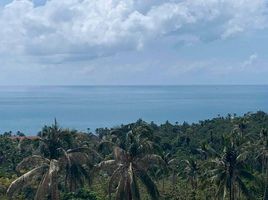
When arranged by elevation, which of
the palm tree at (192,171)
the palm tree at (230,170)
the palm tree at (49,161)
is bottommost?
the palm tree at (192,171)

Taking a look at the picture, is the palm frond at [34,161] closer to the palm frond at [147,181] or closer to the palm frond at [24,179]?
→ the palm frond at [24,179]

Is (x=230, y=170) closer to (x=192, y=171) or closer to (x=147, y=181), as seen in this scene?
(x=147, y=181)

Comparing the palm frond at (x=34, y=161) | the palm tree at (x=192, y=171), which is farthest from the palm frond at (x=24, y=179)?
the palm tree at (x=192, y=171)

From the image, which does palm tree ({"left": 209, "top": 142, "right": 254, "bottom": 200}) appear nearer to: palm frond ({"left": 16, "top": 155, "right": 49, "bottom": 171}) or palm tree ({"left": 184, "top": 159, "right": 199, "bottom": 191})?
palm frond ({"left": 16, "top": 155, "right": 49, "bottom": 171})

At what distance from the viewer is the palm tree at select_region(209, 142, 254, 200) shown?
35.5 meters

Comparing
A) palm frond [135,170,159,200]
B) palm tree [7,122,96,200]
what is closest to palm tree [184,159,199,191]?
palm tree [7,122,96,200]

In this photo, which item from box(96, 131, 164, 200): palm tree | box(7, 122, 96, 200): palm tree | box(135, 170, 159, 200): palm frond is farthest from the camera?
box(135, 170, 159, 200): palm frond

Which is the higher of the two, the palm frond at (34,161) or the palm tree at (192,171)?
the palm frond at (34,161)

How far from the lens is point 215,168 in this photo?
3688 centimetres

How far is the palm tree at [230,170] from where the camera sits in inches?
1399

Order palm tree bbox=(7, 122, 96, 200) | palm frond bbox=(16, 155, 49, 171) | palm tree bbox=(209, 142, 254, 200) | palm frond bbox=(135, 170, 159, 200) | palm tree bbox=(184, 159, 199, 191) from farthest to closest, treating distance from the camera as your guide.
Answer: palm tree bbox=(184, 159, 199, 191) < palm tree bbox=(209, 142, 254, 200) < palm frond bbox=(135, 170, 159, 200) < palm frond bbox=(16, 155, 49, 171) < palm tree bbox=(7, 122, 96, 200)

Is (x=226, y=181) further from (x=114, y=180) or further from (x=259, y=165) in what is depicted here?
(x=259, y=165)

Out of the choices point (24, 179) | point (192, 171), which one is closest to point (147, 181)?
point (24, 179)

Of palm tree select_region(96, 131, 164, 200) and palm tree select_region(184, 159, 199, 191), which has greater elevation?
palm tree select_region(96, 131, 164, 200)
